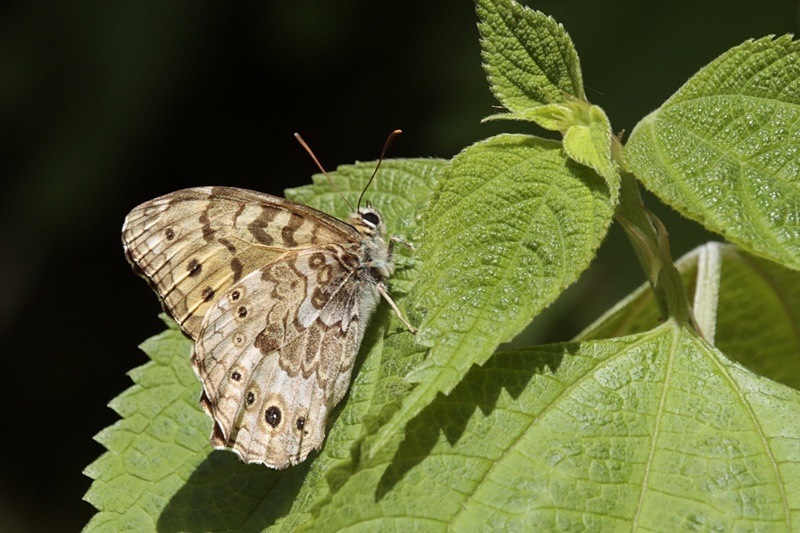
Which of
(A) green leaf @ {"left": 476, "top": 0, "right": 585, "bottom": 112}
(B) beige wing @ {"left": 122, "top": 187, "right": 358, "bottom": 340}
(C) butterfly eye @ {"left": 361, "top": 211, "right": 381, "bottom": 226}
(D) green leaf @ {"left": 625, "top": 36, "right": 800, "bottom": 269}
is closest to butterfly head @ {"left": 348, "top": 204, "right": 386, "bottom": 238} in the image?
(C) butterfly eye @ {"left": 361, "top": 211, "right": 381, "bottom": 226}

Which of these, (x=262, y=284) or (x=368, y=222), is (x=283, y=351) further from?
(x=368, y=222)

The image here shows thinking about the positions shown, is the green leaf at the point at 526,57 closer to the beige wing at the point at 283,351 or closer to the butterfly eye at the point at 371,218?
the butterfly eye at the point at 371,218

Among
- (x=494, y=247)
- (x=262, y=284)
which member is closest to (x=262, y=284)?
(x=262, y=284)

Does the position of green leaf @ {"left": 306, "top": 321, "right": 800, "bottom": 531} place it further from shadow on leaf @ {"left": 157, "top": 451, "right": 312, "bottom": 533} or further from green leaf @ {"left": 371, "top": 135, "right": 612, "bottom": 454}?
shadow on leaf @ {"left": 157, "top": 451, "right": 312, "bottom": 533}

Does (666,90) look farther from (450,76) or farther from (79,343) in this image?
(79,343)

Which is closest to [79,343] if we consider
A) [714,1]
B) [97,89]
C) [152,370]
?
[97,89]

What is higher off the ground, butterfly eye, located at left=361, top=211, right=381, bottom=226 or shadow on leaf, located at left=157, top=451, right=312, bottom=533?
butterfly eye, located at left=361, top=211, right=381, bottom=226
